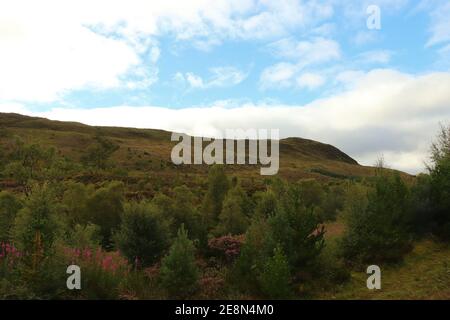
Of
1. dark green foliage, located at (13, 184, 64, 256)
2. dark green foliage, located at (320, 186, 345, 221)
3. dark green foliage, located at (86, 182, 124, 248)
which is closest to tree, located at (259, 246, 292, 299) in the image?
dark green foliage, located at (13, 184, 64, 256)

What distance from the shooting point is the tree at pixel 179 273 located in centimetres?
1190

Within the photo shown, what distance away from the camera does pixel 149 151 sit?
9956 cm

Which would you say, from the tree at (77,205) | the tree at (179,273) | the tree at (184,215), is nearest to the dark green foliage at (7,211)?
the tree at (77,205)

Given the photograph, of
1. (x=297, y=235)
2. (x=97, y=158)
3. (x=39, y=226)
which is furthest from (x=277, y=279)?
(x=97, y=158)

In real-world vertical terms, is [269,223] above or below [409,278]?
above

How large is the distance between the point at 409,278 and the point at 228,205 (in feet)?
34.2

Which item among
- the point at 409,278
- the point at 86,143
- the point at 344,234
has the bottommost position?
the point at 409,278

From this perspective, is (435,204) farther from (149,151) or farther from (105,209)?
(149,151)

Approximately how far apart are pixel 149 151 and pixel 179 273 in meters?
89.3

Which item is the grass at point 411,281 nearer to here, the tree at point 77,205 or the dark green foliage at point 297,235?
the dark green foliage at point 297,235
